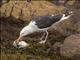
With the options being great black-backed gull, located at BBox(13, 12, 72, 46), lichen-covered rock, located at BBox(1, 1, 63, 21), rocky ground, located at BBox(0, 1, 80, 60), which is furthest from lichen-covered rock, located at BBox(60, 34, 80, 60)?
lichen-covered rock, located at BBox(1, 1, 63, 21)

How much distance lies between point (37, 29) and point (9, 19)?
218 centimetres

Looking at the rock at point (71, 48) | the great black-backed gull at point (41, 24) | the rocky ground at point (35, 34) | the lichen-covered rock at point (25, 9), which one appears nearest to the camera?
the rock at point (71, 48)

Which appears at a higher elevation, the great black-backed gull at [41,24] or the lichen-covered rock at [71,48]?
the great black-backed gull at [41,24]

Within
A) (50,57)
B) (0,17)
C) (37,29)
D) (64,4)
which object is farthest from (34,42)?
(64,4)

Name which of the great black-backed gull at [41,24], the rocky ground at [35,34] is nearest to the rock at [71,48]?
the rocky ground at [35,34]

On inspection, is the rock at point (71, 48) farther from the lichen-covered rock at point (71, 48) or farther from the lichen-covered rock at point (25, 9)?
the lichen-covered rock at point (25, 9)

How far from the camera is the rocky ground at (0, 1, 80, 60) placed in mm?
9062

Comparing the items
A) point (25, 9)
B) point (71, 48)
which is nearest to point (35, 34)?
point (25, 9)

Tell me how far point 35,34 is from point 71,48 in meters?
2.45

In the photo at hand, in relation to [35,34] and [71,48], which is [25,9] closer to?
[35,34]

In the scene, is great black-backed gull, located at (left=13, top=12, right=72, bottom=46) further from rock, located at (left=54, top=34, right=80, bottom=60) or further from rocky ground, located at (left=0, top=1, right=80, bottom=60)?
rock, located at (left=54, top=34, right=80, bottom=60)

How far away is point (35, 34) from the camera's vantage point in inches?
435

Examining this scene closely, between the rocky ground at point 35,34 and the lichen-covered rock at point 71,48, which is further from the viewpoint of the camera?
the rocky ground at point 35,34

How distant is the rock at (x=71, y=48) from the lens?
342 inches
